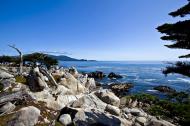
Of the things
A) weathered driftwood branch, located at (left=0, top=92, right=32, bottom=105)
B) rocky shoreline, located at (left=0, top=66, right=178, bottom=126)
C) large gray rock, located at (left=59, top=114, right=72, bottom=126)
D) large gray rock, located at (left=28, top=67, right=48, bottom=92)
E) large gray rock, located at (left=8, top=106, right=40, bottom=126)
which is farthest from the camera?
large gray rock, located at (left=28, top=67, right=48, bottom=92)

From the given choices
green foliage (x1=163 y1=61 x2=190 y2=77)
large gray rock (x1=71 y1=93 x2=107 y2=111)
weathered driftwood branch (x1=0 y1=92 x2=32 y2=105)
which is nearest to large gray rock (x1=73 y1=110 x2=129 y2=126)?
large gray rock (x1=71 y1=93 x2=107 y2=111)

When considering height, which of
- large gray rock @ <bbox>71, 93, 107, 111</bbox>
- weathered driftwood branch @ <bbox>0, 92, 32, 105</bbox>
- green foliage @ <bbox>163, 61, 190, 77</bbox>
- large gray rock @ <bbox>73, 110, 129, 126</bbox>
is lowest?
large gray rock @ <bbox>73, 110, 129, 126</bbox>

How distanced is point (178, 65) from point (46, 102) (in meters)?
10.3

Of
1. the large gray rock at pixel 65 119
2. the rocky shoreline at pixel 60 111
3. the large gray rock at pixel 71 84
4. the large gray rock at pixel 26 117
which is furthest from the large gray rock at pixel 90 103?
the large gray rock at pixel 71 84

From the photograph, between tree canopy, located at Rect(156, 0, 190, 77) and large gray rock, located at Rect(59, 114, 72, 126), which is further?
large gray rock, located at Rect(59, 114, 72, 126)

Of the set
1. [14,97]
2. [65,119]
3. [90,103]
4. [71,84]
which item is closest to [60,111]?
[65,119]

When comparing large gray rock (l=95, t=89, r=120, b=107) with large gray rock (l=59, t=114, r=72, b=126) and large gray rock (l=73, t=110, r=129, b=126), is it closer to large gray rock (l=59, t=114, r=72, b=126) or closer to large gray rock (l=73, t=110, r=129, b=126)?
large gray rock (l=73, t=110, r=129, b=126)

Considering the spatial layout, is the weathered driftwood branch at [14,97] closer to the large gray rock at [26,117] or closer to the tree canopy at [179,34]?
the large gray rock at [26,117]

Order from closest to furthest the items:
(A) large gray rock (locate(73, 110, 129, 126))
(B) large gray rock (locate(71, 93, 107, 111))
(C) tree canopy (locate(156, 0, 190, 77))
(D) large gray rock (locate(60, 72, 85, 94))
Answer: (C) tree canopy (locate(156, 0, 190, 77))
(A) large gray rock (locate(73, 110, 129, 126))
(B) large gray rock (locate(71, 93, 107, 111))
(D) large gray rock (locate(60, 72, 85, 94))

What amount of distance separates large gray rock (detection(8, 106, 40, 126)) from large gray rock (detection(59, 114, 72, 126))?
4.99 ft

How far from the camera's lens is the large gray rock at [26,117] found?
1581cm

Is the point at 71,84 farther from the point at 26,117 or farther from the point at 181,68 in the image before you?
the point at 181,68

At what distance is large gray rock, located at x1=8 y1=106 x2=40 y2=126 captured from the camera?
15.8 meters

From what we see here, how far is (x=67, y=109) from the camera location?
60.8 ft
